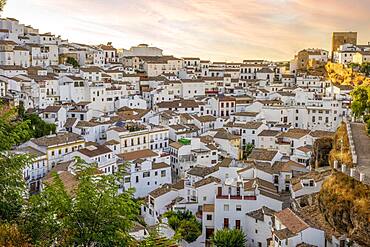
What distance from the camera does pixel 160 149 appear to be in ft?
118

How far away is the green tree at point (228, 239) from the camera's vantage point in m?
20.1

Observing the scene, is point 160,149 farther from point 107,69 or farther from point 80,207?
point 80,207

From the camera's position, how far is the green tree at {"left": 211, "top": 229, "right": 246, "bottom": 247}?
65.9ft

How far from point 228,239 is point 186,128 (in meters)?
19.9

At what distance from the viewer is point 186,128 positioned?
3941 cm

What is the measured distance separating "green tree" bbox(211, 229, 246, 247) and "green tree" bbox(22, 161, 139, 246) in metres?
12.1

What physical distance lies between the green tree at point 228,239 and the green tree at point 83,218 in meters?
12.1

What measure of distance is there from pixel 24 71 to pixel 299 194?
30.5 meters

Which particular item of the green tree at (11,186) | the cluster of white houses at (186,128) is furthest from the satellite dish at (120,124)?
the green tree at (11,186)

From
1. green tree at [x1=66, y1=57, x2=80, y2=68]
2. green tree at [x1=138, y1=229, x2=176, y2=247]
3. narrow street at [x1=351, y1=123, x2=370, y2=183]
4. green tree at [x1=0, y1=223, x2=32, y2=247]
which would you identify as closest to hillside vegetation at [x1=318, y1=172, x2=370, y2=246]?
narrow street at [x1=351, y1=123, x2=370, y2=183]

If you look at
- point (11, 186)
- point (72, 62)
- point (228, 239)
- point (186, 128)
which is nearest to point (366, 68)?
point (186, 128)

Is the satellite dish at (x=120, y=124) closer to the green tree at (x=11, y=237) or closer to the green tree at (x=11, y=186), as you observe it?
the green tree at (x=11, y=186)

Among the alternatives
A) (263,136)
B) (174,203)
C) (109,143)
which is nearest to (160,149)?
(109,143)

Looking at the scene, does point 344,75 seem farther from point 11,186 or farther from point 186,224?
point 11,186
